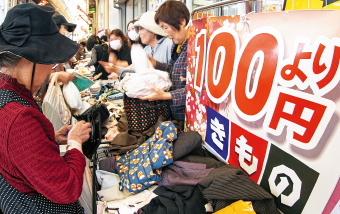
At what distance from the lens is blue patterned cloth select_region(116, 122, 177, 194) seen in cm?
127

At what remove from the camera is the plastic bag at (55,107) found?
2133 millimetres

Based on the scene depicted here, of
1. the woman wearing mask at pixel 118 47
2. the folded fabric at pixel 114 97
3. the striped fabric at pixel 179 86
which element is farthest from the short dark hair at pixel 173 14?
the woman wearing mask at pixel 118 47

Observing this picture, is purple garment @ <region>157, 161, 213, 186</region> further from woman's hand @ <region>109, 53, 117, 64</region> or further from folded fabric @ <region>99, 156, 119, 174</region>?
woman's hand @ <region>109, 53, 117, 64</region>

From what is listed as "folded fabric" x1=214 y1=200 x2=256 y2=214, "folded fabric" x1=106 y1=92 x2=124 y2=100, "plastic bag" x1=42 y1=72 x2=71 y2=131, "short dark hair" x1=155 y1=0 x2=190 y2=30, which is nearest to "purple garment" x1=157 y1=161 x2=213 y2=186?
"folded fabric" x1=214 y1=200 x2=256 y2=214

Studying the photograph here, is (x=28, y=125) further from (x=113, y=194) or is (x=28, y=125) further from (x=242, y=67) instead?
(x=242, y=67)

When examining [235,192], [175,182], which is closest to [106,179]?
[175,182]

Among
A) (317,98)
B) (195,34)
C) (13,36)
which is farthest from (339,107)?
(13,36)

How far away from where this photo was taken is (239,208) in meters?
0.87

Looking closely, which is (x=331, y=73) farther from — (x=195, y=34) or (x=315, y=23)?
(x=195, y=34)

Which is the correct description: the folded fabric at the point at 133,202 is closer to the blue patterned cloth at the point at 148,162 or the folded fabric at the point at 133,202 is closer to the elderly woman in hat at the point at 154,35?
the blue patterned cloth at the point at 148,162

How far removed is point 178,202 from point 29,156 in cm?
68

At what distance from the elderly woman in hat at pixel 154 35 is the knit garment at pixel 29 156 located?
5.89 feet

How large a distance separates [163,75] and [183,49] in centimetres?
31

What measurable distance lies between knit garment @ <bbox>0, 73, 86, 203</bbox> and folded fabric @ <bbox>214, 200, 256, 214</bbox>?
653mm
